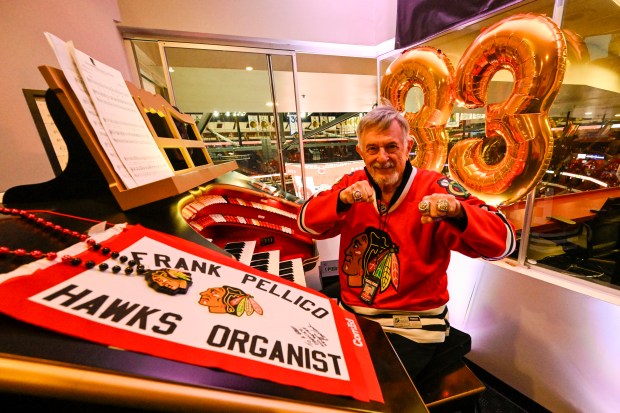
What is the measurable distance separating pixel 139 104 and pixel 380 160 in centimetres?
136

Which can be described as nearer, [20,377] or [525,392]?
[20,377]

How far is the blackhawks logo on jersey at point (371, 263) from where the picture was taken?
1.29m

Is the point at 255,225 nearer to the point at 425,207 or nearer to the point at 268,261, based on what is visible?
the point at 268,261

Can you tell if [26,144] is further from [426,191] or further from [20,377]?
[426,191]

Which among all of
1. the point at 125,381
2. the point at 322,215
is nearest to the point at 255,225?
the point at 322,215

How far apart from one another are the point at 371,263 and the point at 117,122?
4.53ft

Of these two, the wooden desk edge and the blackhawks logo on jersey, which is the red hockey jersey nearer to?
the blackhawks logo on jersey

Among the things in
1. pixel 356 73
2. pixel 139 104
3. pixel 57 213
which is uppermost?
pixel 356 73

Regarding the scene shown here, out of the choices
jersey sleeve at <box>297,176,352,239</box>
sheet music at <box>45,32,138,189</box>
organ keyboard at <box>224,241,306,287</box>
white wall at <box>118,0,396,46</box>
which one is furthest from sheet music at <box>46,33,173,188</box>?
white wall at <box>118,0,396,46</box>

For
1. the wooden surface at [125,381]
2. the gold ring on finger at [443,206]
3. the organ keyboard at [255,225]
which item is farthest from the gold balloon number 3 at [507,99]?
the wooden surface at [125,381]

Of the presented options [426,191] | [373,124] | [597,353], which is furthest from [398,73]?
[597,353]

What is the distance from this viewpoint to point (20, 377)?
10.5 inches

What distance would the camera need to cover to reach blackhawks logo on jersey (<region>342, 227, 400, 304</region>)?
1.29 metres

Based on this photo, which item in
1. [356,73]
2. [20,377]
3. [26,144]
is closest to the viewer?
[20,377]
